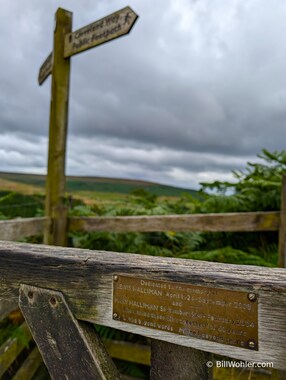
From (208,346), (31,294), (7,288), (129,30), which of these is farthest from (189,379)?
(129,30)

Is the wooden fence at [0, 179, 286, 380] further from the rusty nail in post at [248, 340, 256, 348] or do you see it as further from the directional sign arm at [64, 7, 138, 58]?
the directional sign arm at [64, 7, 138, 58]

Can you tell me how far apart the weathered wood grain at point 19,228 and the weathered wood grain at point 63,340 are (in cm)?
200

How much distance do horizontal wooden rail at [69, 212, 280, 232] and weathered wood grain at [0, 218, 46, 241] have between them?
0.65 metres

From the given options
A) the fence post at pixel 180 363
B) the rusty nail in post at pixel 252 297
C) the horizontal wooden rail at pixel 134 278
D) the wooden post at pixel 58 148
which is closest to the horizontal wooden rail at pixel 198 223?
the wooden post at pixel 58 148

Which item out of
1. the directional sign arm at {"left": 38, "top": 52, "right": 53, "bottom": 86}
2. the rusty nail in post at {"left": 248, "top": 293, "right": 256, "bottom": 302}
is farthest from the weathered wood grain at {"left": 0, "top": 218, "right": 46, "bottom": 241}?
the rusty nail in post at {"left": 248, "top": 293, "right": 256, "bottom": 302}

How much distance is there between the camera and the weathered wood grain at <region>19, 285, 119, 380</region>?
4.20 ft

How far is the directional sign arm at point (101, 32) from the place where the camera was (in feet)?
11.3

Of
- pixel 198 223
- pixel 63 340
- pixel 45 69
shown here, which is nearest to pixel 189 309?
pixel 63 340

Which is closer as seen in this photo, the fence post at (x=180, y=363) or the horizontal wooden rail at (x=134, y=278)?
the horizontal wooden rail at (x=134, y=278)

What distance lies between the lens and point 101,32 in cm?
372

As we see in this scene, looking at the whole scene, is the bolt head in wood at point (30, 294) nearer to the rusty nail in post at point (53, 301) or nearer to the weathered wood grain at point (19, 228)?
the rusty nail in post at point (53, 301)

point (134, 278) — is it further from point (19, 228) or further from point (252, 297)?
point (19, 228)

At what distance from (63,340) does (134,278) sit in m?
0.41

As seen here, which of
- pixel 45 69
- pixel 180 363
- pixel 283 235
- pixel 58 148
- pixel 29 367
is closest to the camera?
pixel 180 363
